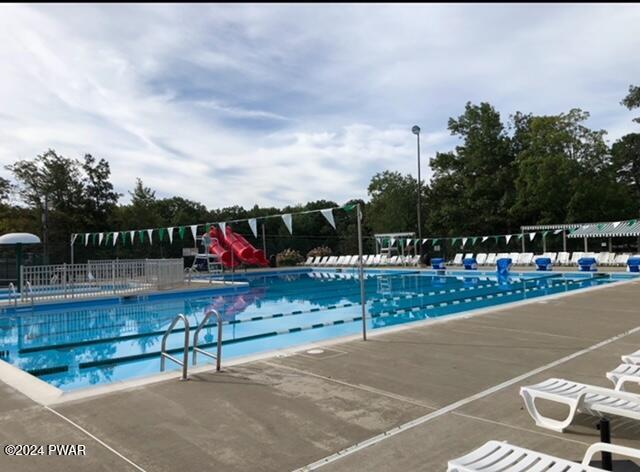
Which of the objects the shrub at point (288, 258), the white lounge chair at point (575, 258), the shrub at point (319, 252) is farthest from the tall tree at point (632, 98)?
the shrub at point (288, 258)

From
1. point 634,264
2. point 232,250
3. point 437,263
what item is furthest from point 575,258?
point 232,250

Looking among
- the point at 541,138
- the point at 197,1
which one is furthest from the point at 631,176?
the point at 197,1

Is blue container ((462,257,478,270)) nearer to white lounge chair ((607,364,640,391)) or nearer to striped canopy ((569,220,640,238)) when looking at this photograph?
striped canopy ((569,220,640,238))

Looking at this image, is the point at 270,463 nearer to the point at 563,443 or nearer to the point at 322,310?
the point at 563,443

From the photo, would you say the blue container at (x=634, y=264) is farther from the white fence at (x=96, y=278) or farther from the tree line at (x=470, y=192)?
the white fence at (x=96, y=278)

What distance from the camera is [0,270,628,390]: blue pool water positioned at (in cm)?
781

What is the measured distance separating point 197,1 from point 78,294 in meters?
14.5

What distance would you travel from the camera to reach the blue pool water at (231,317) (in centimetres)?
781

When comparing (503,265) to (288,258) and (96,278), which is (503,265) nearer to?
(288,258)

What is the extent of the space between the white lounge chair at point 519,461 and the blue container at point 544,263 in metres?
20.3

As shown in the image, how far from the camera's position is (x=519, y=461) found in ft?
8.13

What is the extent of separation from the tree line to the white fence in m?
10.6

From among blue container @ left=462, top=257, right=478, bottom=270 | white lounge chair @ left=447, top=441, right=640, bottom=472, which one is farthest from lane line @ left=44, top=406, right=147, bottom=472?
blue container @ left=462, top=257, right=478, bottom=270

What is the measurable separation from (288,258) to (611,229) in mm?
17506
